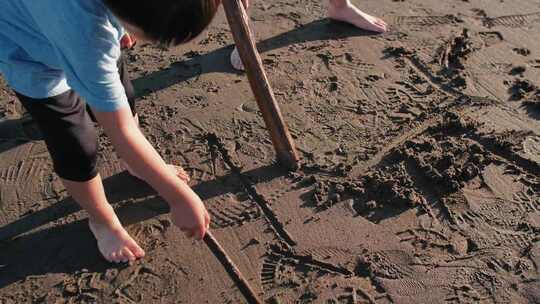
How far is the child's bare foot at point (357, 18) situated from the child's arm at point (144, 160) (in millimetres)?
2467

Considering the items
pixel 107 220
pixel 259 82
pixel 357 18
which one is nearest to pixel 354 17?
pixel 357 18

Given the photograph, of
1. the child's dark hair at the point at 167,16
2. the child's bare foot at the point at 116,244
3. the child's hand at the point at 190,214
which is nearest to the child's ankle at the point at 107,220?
the child's bare foot at the point at 116,244

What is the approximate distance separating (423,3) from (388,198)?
6.69 feet

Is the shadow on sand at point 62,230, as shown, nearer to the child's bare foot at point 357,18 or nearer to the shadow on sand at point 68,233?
the shadow on sand at point 68,233

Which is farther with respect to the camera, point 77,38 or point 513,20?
point 513,20

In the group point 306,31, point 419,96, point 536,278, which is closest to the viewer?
point 536,278

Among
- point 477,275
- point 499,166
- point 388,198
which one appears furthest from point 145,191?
point 499,166

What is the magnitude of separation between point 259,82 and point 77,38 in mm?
1213

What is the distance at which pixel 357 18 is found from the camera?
387 cm

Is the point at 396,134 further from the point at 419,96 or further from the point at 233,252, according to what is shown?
the point at 233,252

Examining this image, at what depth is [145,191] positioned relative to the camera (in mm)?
2852

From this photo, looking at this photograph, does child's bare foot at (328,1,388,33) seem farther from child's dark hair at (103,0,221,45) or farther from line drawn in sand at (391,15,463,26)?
child's dark hair at (103,0,221,45)

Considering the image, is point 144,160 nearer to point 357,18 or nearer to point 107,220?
point 107,220

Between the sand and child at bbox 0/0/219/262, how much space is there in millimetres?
560
